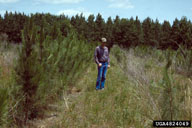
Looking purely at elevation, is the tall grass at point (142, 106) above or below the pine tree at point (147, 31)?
below

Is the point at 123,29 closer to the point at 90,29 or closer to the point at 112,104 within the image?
the point at 90,29

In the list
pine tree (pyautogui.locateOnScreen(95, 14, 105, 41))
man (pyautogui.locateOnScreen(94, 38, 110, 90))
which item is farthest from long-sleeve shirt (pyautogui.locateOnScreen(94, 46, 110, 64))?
pine tree (pyautogui.locateOnScreen(95, 14, 105, 41))

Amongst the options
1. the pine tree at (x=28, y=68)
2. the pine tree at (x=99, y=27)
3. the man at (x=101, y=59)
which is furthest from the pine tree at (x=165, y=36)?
the pine tree at (x=28, y=68)

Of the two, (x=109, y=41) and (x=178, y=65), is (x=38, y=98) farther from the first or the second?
(x=109, y=41)

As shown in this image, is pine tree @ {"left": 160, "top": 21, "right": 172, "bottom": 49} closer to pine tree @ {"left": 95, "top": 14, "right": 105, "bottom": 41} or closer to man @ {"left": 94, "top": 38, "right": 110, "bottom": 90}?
pine tree @ {"left": 95, "top": 14, "right": 105, "bottom": 41}

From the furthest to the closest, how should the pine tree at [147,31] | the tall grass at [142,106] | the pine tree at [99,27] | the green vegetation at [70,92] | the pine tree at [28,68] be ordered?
the pine tree at [99,27] < the pine tree at [147,31] < the pine tree at [28,68] < the green vegetation at [70,92] < the tall grass at [142,106]

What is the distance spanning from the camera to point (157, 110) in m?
2.45

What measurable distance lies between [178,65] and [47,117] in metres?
3.04

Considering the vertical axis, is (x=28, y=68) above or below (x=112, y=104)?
above

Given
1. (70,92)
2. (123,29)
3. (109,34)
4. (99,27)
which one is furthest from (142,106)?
(99,27)

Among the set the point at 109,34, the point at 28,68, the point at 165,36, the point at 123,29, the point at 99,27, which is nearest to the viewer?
the point at 28,68

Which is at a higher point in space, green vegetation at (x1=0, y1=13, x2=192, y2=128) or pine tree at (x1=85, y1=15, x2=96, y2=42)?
pine tree at (x1=85, y1=15, x2=96, y2=42)

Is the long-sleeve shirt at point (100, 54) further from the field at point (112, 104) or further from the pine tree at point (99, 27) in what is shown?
the pine tree at point (99, 27)

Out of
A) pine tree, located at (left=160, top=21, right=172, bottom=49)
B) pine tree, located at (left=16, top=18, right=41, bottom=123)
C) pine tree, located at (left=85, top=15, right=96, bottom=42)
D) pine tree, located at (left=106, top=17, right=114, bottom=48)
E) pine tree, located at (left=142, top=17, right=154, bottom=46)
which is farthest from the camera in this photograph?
pine tree, located at (left=85, top=15, right=96, bottom=42)
